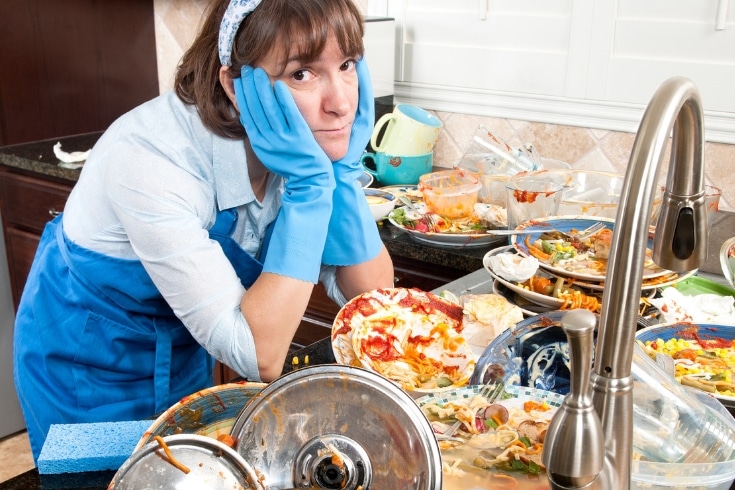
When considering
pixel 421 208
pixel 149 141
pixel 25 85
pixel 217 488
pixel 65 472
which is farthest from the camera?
pixel 25 85

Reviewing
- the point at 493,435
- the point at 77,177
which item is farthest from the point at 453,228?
the point at 77,177

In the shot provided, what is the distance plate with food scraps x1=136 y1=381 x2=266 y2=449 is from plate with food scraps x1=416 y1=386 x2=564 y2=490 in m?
0.24

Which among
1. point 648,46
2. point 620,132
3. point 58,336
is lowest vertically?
point 58,336

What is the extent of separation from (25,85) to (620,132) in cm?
200

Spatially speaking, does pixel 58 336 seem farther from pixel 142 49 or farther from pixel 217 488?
pixel 142 49

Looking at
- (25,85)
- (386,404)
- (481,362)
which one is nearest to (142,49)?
(25,85)

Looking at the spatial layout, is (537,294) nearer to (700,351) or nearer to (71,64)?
(700,351)

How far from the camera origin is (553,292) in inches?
58.5

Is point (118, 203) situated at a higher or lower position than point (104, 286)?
higher

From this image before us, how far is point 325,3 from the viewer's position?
4.12 feet

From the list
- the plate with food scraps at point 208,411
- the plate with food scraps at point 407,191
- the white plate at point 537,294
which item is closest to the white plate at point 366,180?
the plate with food scraps at point 407,191

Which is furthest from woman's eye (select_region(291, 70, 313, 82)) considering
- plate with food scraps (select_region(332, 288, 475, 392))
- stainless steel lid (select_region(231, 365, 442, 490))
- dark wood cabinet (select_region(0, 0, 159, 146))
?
dark wood cabinet (select_region(0, 0, 159, 146))

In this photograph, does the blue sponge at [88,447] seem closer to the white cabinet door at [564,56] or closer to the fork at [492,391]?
the fork at [492,391]

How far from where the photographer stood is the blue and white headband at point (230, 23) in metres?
1.26
